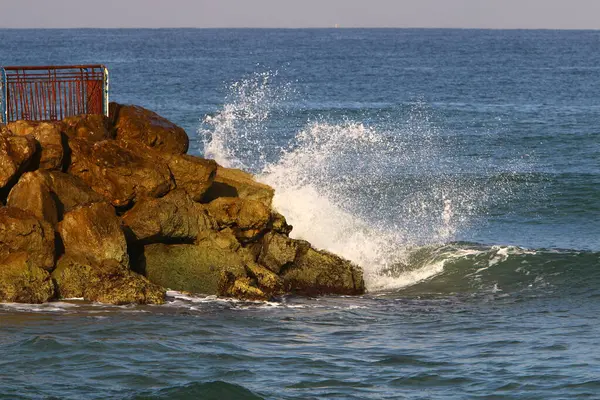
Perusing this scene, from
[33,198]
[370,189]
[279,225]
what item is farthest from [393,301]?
[370,189]

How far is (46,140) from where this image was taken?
678 inches

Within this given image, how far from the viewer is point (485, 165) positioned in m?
33.8

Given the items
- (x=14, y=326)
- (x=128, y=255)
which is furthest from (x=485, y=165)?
(x=14, y=326)

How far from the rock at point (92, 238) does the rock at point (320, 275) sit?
10.6 ft

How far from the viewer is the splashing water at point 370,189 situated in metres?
20.8

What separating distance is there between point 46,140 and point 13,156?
825mm

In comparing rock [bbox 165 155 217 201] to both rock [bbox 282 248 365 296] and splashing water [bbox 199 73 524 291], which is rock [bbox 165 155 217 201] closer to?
rock [bbox 282 248 365 296]

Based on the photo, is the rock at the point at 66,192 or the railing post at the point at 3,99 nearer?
the rock at the point at 66,192

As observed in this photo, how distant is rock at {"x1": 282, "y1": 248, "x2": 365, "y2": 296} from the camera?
17953mm

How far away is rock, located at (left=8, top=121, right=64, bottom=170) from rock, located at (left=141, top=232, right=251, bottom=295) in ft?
7.01

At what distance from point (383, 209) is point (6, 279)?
41.4ft

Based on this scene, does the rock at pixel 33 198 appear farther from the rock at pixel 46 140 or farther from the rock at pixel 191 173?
the rock at pixel 191 173

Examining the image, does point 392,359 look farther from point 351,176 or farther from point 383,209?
point 351,176

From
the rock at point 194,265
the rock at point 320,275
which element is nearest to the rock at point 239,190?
the rock at point 320,275
